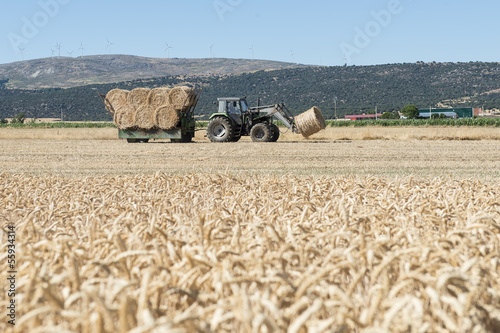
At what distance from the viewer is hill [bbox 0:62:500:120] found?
11319 centimetres

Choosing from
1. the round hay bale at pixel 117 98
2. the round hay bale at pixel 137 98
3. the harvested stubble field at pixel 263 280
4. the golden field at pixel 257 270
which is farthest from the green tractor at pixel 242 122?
the harvested stubble field at pixel 263 280

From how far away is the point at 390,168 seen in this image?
44.2 ft

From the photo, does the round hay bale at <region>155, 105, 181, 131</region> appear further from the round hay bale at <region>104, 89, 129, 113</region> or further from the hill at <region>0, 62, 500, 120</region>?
the hill at <region>0, 62, 500, 120</region>

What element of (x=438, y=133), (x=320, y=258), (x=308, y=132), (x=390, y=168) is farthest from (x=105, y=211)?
(x=438, y=133)

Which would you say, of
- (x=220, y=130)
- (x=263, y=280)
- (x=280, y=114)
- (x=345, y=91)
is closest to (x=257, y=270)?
(x=263, y=280)

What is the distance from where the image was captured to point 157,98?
23.8 m

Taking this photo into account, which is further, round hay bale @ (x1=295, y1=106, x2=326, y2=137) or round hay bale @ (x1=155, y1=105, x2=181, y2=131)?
round hay bale @ (x1=155, y1=105, x2=181, y2=131)

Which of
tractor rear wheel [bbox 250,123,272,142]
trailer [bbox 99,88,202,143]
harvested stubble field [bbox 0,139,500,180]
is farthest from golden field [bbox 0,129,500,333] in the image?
trailer [bbox 99,88,202,143]

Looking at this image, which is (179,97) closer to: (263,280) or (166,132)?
(166,132)

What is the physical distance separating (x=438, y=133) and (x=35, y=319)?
30.3 m

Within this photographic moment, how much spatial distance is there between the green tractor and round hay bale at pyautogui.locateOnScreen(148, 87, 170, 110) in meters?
2.27

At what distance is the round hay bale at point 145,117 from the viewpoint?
23719 mm

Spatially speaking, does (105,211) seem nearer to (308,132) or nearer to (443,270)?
(443,270)

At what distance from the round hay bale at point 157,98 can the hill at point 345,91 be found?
8243cm
